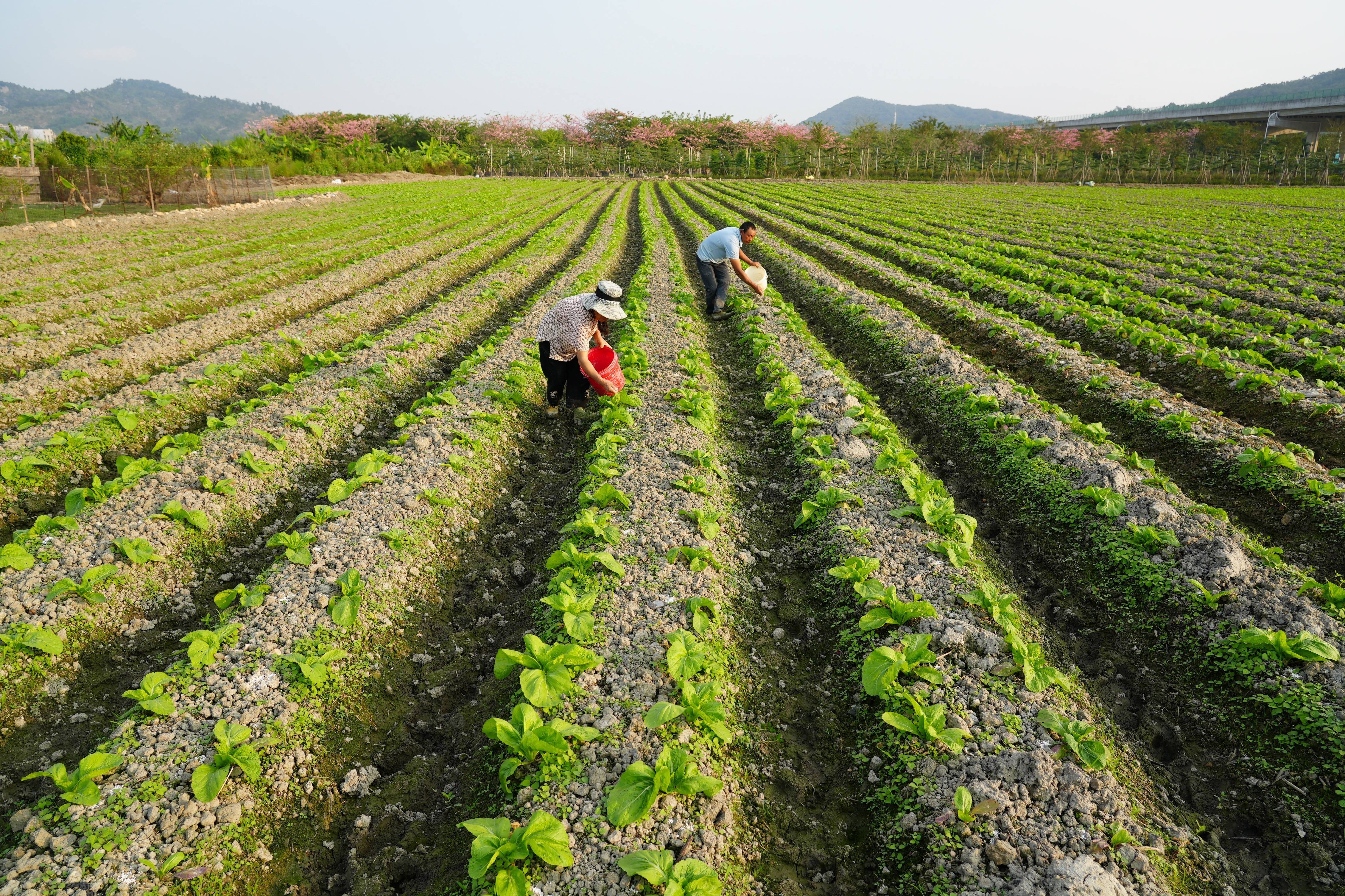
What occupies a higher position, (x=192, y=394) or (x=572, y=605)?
(x=192, y=394)

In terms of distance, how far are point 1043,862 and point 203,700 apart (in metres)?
4.35

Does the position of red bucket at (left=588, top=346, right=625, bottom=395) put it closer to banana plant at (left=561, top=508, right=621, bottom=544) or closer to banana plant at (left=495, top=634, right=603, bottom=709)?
banana plant at (left=561, top=508, right=621, bottom=544)

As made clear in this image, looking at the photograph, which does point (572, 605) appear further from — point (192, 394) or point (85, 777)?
point (192, 394)

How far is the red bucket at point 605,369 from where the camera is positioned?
24.0 ft

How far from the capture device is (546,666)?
3654 millimetres

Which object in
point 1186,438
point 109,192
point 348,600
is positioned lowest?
point 348,600

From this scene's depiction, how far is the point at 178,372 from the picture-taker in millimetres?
8602

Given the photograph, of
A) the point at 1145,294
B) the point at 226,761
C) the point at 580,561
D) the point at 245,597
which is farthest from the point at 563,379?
the point at 1145,294

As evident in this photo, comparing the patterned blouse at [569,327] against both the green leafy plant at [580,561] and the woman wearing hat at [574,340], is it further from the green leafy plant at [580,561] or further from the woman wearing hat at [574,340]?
the green leafy plant at [580,561]

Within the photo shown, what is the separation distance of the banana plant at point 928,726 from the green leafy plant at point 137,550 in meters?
5.30

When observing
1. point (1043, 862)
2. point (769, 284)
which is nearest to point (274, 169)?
point (769, 284)

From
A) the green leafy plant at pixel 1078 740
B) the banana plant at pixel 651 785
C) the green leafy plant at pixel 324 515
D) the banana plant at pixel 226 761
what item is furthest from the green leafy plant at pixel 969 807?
the green leafy plant at pixel 324 515

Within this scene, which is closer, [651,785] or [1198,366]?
[651,785]

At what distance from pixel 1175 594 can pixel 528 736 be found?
445cm
